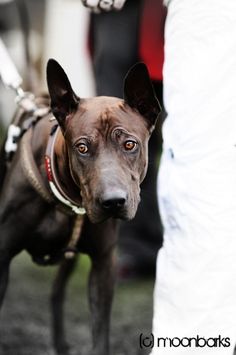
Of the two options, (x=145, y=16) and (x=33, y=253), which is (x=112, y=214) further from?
(x=145, y=16)

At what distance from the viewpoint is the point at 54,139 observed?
117 inches

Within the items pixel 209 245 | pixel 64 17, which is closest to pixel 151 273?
pixel 209 245

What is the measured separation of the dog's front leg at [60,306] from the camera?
12.0 ft

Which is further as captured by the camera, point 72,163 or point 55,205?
point 55,205

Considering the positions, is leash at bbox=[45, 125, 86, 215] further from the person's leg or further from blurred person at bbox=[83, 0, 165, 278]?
the person's leg

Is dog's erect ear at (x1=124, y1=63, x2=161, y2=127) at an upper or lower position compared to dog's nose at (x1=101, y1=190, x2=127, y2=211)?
upper

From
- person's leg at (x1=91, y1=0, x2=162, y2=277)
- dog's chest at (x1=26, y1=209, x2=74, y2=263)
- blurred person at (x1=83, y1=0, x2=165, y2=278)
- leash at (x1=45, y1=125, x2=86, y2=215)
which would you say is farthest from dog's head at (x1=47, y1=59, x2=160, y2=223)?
person's leg at (x1=91, y1=0, x2=162, y2=277)

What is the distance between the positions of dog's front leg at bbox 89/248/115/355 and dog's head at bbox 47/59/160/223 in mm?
529

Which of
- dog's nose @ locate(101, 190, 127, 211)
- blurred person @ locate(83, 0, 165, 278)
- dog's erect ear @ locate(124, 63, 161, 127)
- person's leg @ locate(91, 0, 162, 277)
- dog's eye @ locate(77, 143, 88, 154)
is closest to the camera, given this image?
dog's nose @ locate(101, 190, 127, 211)

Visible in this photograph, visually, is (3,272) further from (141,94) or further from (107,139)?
(141,94)

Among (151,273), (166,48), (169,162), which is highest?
(166,48)

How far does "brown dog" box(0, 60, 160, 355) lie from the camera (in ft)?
8.59

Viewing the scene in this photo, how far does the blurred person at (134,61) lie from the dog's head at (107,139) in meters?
1.07

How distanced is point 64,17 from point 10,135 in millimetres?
4366
